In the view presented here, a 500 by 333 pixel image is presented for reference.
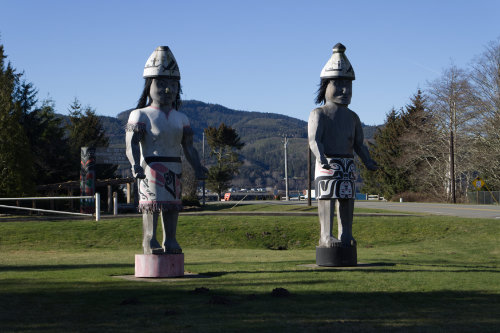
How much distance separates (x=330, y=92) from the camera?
12.9m

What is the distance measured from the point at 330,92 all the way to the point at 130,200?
36838 millimetres

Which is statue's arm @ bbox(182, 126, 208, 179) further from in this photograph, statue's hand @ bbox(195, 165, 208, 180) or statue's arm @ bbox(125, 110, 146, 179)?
statue's arm @ bbox(125, 110, 146, 179)

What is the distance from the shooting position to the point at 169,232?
11.1 meters

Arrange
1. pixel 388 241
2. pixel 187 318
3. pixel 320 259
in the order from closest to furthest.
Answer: pixel 187 318
pixel 320 259
pixel 388 241

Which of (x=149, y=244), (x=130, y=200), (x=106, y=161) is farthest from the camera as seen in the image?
(x=130, y=200)

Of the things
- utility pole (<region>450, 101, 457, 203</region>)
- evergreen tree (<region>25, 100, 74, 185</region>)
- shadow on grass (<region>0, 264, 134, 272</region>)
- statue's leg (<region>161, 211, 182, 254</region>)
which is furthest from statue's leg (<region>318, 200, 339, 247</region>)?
utility pole (<region>450, 101, 457, 203</region>)

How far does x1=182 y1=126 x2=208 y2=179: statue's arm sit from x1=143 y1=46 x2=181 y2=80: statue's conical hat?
3.25 ft

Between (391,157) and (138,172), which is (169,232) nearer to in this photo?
(138,172)

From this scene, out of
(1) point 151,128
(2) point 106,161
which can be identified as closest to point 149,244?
(1) point 151,128

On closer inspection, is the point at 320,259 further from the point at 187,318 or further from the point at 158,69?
the point at 187,318

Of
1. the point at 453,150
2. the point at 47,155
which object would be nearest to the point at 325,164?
the point at 47,155

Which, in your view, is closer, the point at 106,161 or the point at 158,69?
the point at 158,69

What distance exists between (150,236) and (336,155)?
395cm

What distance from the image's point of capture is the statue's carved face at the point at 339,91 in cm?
1281
